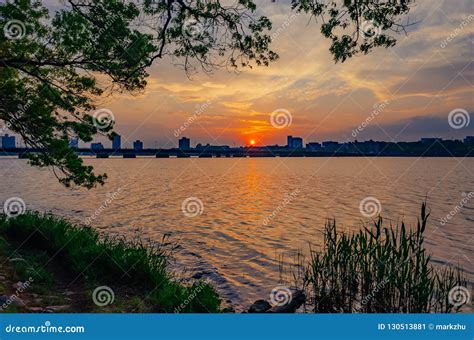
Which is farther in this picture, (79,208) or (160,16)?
(79,208)

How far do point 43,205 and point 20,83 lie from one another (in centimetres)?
2614

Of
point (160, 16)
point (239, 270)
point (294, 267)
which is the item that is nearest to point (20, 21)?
point (160, 16)

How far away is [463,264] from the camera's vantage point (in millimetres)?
17906

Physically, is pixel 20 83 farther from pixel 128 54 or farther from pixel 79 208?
pixel 79 208

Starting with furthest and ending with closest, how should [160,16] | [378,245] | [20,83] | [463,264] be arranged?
[463,264]
[20,83]
[160,16]
[378,245]

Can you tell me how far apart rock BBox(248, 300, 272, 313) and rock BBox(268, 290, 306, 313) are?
0.60 feet

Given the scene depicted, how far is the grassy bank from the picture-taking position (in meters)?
9.34
